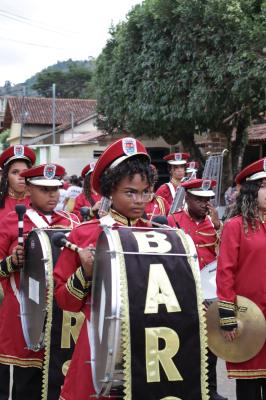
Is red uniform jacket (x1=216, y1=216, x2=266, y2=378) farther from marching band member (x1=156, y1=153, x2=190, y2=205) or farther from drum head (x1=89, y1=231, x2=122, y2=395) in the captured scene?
marching band member (x1=156, y1=153, x2=190, y2=205)

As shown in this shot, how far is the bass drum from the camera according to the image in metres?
4.24

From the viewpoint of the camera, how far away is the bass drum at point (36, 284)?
4236mm

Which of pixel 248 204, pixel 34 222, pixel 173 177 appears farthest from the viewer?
pixel 173 177

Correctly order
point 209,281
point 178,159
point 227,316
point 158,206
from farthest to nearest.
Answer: point 178,159
point 158,206
point 209,281
point 227,316

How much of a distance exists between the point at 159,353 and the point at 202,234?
3.59 meters

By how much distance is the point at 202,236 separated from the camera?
6.42m

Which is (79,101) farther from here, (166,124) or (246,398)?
(246,398)

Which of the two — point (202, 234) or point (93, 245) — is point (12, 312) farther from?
point (202, 234)

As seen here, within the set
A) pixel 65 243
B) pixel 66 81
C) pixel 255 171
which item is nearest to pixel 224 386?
pixel 255 171

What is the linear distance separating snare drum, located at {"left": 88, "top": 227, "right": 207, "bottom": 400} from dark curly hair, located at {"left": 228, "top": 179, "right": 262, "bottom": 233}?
4.99 ft

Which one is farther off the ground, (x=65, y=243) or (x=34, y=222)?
(x=65, y=243)

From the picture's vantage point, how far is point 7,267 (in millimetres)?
4637

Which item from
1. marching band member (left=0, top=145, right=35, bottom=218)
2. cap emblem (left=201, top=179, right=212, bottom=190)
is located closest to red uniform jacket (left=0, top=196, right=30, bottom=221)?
marching band member (left=0, top=145, right=35, bottom=218)

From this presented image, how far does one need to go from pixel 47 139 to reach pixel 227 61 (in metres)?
29.8
